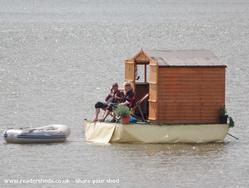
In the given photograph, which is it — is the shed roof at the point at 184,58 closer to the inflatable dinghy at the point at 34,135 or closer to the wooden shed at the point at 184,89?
the wooden shed at the point at 184,89

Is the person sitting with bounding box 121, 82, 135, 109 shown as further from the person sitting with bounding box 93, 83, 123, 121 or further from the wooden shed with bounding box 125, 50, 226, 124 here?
the wooden shed with bounding box 125, 50, 226, 124

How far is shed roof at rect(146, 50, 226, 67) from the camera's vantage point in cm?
3152

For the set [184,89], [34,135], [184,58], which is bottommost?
[34,135]

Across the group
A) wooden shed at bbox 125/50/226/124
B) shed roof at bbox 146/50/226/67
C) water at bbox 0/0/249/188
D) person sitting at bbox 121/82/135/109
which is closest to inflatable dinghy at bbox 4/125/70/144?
water at bbox 0/0/249/188

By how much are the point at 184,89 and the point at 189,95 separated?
0.63ft

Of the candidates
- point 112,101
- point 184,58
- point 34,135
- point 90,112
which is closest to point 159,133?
point 112,101

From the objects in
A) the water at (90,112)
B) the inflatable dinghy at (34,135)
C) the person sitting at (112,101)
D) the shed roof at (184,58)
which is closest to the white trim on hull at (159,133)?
the water at (90,112)

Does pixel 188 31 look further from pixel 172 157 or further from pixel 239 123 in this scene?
pixel 172 157

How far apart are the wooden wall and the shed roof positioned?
5.6 inches

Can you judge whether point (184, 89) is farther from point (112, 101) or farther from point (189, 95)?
point (112, 101)

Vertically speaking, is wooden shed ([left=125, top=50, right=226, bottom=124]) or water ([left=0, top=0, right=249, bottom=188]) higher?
wooden shed ([left=125, top=50, right=226, bottom=124])

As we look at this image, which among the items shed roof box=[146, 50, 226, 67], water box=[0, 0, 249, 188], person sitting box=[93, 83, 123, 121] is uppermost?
shed roof box=[146, 50, 226, 67]

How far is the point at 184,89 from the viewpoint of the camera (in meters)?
31.6

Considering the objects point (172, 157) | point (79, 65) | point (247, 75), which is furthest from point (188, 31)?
point (172, 157)
